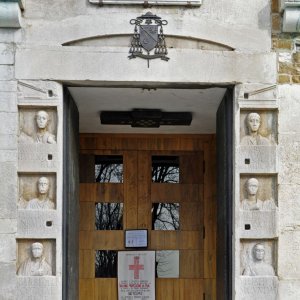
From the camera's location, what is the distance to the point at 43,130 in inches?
262

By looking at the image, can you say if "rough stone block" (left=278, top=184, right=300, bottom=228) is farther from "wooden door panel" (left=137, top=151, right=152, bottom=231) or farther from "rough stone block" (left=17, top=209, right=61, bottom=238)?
"wooden door panel" (left=137, top=151, right=152, bottom=231)

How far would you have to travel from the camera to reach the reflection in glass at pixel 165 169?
28.3 feet

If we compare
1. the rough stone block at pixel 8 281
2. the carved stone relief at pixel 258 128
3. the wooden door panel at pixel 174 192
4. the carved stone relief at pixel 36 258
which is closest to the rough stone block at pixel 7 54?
the carved stone relief at pixel 36 258

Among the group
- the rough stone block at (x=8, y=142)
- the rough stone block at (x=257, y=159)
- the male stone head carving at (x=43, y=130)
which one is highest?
the male stone head carving at (x=43, y=130)

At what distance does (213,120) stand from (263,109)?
1.36m

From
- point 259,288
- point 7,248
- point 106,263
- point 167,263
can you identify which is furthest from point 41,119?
point 167,263

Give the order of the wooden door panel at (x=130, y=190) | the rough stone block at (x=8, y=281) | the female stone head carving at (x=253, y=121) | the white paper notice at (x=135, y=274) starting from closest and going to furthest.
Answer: the rough stone block at (x=8, y=281)
the female stone head carving at (x=253, y=121)
the white paper notice at (x=135, y=274)
the wooden door panel at (x=130, y=190)

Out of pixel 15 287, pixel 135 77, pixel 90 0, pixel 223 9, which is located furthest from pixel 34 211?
pixel 223 9

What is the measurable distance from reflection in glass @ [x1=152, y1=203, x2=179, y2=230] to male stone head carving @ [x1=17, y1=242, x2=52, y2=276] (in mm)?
2193

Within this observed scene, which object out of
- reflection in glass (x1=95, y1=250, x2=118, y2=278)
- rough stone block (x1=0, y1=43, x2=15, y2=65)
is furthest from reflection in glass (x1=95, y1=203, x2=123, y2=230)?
rough stone block (x1=0, y1=43, x2=15, y2=65)

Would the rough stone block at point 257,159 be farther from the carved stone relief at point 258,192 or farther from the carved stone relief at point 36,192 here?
the carved stone relief at point 36,192

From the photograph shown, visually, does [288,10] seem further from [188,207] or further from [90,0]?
[188,207]

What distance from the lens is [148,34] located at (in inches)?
262

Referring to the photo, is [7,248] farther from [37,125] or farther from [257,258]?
[257,258]
